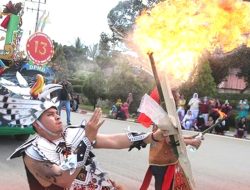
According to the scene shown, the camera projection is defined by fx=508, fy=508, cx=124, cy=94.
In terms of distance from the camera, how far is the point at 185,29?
12.5 ft

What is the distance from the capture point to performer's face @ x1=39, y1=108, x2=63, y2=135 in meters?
3.44

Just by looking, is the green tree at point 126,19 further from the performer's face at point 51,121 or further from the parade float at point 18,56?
the parade float at point 18,56

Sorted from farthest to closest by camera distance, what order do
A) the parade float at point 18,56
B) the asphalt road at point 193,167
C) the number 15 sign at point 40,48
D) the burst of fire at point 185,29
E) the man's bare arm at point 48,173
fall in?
the number 15 sign at point 40,48 → the parade float at point 18,56 → the asphalt road at point 193,167 → the burst of fire at point 185,29 → the man's bare arm at point 48,173

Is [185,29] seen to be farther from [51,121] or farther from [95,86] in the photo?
[95,86]

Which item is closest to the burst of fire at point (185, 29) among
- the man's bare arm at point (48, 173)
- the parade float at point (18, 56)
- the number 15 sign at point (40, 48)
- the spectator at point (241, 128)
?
the man's bare arm at point (48, 173)

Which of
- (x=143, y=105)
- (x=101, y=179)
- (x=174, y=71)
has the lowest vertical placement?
(x=101, y=179)

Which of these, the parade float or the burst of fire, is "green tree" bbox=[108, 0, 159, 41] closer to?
the burst of fire

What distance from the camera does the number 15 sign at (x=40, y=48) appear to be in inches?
515

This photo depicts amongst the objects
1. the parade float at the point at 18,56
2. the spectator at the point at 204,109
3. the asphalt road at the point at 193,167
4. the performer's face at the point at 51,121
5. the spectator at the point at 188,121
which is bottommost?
the asphalt road at the point at 193,167

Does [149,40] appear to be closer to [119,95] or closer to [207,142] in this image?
[207,142]

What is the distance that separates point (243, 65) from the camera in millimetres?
27719

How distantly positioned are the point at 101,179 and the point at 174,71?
0.98m

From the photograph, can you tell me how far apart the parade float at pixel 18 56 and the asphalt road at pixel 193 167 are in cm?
56

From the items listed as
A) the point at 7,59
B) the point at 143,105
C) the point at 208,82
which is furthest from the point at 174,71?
the point at 208,82
